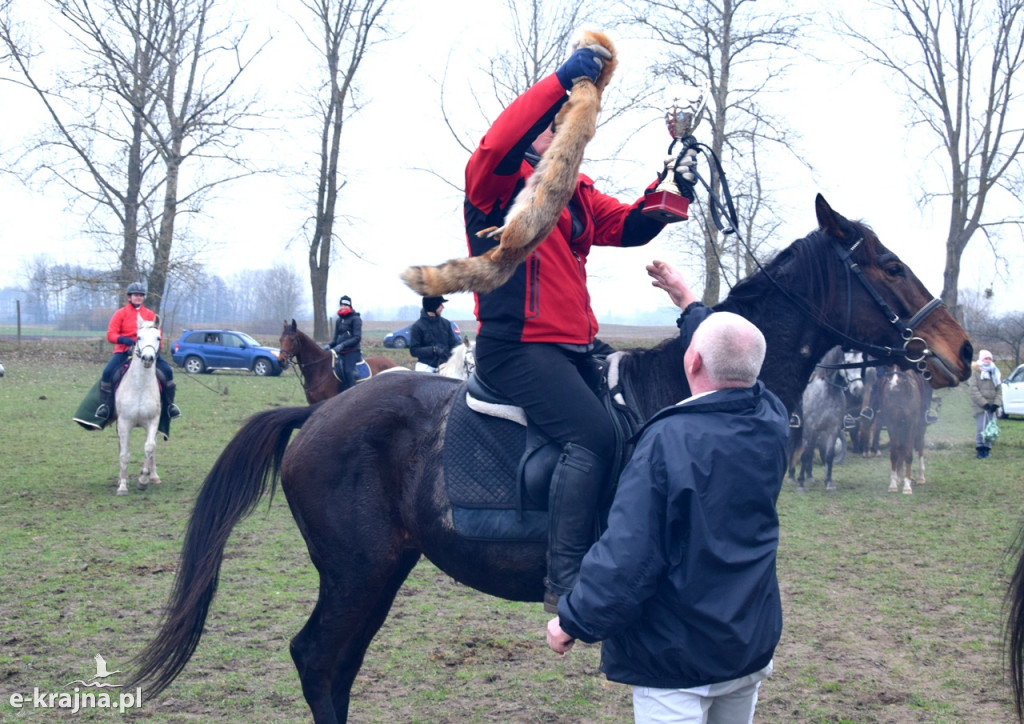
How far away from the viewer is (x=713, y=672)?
2326mm

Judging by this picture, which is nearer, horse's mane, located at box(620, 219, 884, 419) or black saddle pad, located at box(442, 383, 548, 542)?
black saddle pad, located at box(442, 383, 548, 542)

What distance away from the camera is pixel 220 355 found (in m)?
29.7

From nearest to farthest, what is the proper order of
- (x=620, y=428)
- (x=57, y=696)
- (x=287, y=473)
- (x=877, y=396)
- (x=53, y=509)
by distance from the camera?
(x=620, y=428), (x=287, y=473), (x=57, y=696), (x=53, y=509), (x=877, y=396)

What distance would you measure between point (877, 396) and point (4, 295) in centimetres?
9200

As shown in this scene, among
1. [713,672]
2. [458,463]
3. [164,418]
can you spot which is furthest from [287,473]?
[164,418]

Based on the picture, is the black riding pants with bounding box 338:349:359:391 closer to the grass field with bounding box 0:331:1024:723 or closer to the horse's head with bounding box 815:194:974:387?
the grass field with bounding box 0:331:1024:723

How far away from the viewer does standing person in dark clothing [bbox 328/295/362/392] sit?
14242mm

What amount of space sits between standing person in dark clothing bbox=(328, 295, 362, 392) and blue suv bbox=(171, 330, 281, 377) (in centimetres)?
1543

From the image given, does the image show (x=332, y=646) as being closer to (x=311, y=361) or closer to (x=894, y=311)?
(x=894, y=311)

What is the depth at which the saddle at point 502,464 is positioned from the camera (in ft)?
10.8

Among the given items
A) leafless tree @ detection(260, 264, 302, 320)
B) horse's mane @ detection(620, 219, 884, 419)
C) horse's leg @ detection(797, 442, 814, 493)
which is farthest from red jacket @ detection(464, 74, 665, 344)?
leafless tree @ detection(260, 264, 302, 320)

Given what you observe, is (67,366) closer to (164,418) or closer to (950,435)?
(164,418)

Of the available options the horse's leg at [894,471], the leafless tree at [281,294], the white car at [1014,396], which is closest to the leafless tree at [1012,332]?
the white car at [1014,396]

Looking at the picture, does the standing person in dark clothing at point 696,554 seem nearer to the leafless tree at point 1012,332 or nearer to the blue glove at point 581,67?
the blue glove at point 581,67
